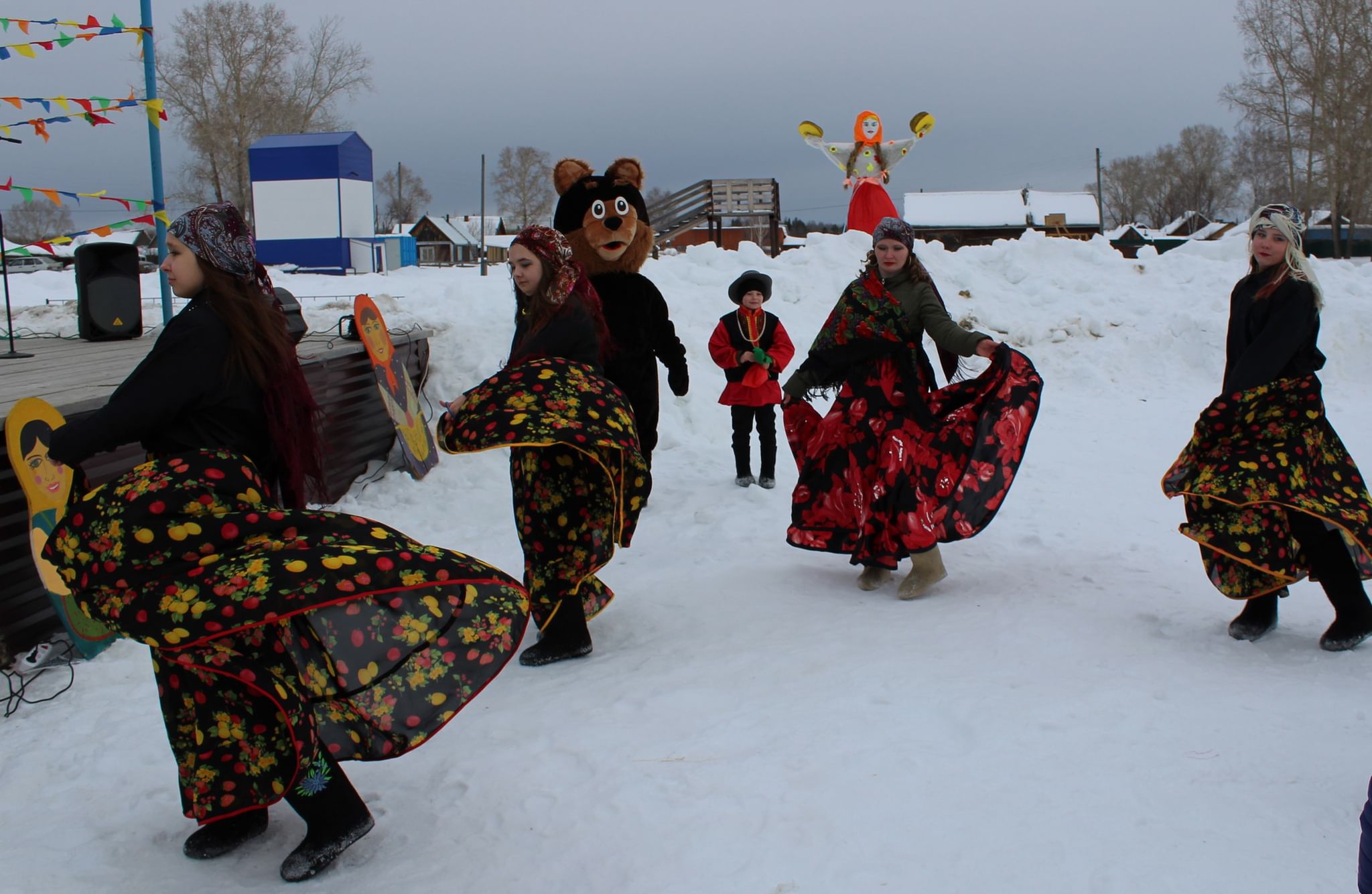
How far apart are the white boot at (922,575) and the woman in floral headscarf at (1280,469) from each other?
1126mm

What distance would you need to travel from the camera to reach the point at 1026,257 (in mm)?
14188

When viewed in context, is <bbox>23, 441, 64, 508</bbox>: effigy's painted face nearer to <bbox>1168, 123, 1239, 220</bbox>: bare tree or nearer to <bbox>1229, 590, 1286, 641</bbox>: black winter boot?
<bbox>1229, 590, 1286, 641</bbox>: black winter boot

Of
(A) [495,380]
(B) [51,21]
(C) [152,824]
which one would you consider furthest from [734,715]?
(B) [51,21]

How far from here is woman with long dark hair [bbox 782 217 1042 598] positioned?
4512 mm

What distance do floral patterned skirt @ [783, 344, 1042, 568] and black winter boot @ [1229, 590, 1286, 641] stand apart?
1.04 metres

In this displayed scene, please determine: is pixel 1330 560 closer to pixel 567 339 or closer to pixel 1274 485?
pixel 1274 485

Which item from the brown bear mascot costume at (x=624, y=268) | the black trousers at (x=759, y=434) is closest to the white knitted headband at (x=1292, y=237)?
the brown bear mascot costume at (x=624, y=268)

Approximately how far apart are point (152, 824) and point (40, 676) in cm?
146

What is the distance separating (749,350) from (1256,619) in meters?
3.75

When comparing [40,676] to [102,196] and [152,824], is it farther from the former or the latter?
[102,196]

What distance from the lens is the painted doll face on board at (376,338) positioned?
23.5ft

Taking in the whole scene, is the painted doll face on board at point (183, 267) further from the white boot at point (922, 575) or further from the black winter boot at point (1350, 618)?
the black winter boot at point (1350, 618)

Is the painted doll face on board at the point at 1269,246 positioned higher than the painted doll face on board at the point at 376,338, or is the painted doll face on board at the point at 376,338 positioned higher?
the painted doll face on board at the point at 1269,246

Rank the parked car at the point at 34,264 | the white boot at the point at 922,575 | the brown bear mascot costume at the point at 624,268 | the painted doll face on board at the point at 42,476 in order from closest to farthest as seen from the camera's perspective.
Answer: the painted doll face on board at the point at 42,476 → the white boot at the point at 922,575 → the brown bear mascot costume at the point at 624,268 → the parked car at the point at 34,264
